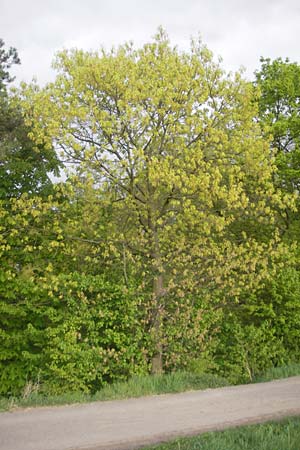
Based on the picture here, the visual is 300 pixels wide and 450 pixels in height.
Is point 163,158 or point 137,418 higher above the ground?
point 163,158

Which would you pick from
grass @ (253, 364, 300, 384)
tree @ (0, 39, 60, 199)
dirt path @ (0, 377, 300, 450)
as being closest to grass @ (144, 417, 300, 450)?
dirt path @ (0, 377, 300, 450)

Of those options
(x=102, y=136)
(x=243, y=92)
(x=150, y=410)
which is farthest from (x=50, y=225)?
(x=150, y=410)

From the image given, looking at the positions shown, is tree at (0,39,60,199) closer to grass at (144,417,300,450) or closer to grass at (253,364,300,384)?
grass at (253,364,300,384)

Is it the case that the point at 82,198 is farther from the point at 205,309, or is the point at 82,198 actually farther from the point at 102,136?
the point at 205,309

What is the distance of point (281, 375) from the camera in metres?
10.5

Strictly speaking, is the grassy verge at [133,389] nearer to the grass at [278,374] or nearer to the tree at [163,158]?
the grass at [278,374]

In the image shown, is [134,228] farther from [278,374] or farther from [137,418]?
[137,418]

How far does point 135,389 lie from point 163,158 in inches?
220

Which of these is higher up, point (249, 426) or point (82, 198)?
point (82, 198)

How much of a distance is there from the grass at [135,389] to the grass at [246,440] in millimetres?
2802

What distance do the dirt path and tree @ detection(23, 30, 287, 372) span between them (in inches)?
151

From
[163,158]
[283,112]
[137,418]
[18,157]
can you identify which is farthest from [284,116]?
[137,418]

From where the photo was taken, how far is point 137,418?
21.4 ft

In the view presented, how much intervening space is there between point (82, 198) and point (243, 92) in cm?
497
